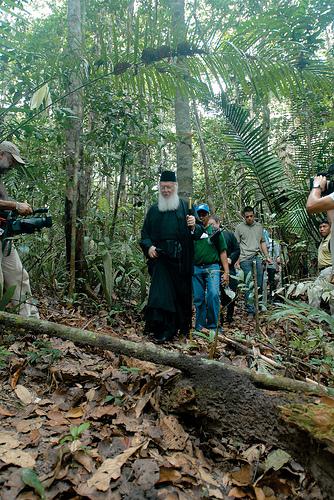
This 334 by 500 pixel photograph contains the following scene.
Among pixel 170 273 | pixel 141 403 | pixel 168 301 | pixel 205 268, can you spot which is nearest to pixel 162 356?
pixel 141 403

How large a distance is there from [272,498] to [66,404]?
1226mm

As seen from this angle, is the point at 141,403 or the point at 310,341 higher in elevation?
the point at 310,341

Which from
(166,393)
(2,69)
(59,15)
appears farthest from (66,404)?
(59,15)

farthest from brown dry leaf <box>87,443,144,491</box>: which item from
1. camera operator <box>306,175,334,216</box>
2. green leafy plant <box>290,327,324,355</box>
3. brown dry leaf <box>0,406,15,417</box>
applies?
camera operator <box>306,175,334,216</box>

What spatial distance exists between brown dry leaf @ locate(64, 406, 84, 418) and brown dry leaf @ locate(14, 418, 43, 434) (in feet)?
0.49

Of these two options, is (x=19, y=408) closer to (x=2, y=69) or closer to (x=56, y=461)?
(x=56, y=461)

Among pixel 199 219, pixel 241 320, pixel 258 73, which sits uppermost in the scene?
pixel 258 73

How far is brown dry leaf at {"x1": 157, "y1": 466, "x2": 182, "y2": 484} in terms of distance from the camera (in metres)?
1.74

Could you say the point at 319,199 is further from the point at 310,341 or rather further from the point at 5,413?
the point at 5,413

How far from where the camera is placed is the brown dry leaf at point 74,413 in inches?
86.5

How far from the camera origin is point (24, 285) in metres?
3.66

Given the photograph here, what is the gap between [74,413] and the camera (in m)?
2.22

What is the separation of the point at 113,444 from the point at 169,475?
34cm

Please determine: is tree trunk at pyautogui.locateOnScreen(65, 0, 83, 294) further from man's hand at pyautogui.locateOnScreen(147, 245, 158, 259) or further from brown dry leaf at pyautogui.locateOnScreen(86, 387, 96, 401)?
brown dry leaf at pyautogui.locateOnScreen(86, 387, 96, 401)
